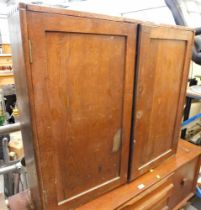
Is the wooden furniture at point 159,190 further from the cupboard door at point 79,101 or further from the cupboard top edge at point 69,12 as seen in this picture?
the cupboard top edge at point 69,12

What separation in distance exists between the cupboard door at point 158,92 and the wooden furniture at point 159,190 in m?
0.06

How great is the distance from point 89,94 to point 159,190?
2.67ft

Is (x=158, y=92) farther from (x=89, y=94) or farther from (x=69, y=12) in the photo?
(x=69, y=12)

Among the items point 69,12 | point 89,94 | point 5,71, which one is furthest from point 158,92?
point 5,71

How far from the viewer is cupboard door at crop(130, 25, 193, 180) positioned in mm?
848

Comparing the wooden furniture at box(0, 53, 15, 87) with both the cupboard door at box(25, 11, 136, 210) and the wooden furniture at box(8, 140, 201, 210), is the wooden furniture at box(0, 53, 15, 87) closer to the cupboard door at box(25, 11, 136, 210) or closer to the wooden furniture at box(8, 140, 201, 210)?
the wooden furniture at box(8, 140, 201, 210)

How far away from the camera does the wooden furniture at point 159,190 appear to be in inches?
37.2

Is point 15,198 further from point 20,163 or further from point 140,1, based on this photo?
point 140,1

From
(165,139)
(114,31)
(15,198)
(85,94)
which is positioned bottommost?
(15,198)

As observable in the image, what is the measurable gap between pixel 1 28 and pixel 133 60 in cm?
724

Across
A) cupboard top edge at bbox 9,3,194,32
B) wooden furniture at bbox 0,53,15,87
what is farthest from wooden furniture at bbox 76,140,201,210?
wooden furniture at bbox 0,53,15,87

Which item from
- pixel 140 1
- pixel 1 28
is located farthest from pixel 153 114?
pixel 1 28

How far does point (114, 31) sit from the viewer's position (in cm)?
70

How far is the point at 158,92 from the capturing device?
0.97 m
